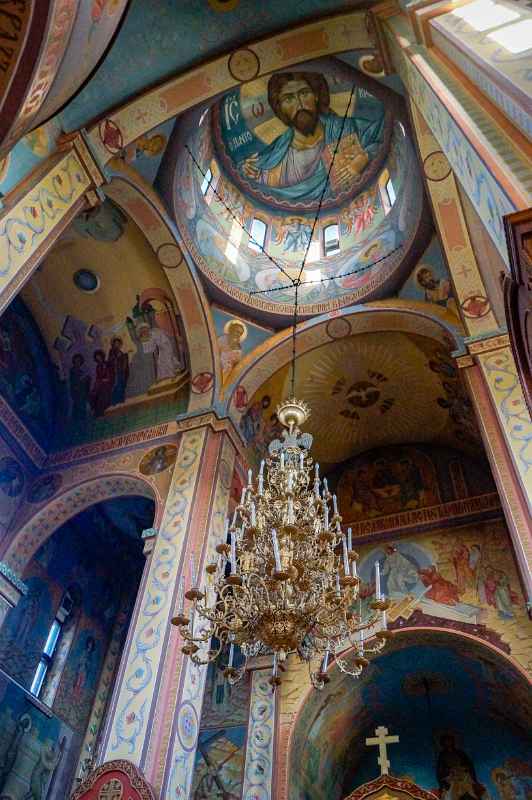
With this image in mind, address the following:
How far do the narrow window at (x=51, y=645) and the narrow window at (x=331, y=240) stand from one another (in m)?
8.30

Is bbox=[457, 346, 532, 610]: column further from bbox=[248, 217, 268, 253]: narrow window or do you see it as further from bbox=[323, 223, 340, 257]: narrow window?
bbox=[248, 217, 268, 253]: narrow window

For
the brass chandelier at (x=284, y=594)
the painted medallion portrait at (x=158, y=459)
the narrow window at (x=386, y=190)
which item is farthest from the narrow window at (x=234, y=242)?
the brass chandelier at (x=284, y=594)

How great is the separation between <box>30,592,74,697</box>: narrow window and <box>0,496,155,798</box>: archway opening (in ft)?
0.05

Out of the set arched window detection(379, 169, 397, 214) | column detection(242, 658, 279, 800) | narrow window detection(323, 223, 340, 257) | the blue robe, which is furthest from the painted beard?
column detection(242, 658, 279, 800)

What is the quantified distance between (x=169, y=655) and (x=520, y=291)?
564 cm

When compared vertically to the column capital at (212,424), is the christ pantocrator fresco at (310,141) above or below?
above

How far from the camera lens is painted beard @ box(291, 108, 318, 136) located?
40.4ft

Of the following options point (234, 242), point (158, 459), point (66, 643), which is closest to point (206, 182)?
point (234, 242)

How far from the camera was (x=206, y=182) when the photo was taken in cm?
1185

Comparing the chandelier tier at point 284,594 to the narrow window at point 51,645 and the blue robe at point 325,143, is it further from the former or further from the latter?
the blue robe at point 325,143

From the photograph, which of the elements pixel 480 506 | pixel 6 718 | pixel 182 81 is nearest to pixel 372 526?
pixel 480 506

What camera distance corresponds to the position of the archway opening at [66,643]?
9820mm

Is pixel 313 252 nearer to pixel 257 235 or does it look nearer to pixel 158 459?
pixel 257 235

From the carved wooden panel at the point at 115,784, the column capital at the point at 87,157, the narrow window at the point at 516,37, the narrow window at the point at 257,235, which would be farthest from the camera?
the narrow window at the point at 257,235
